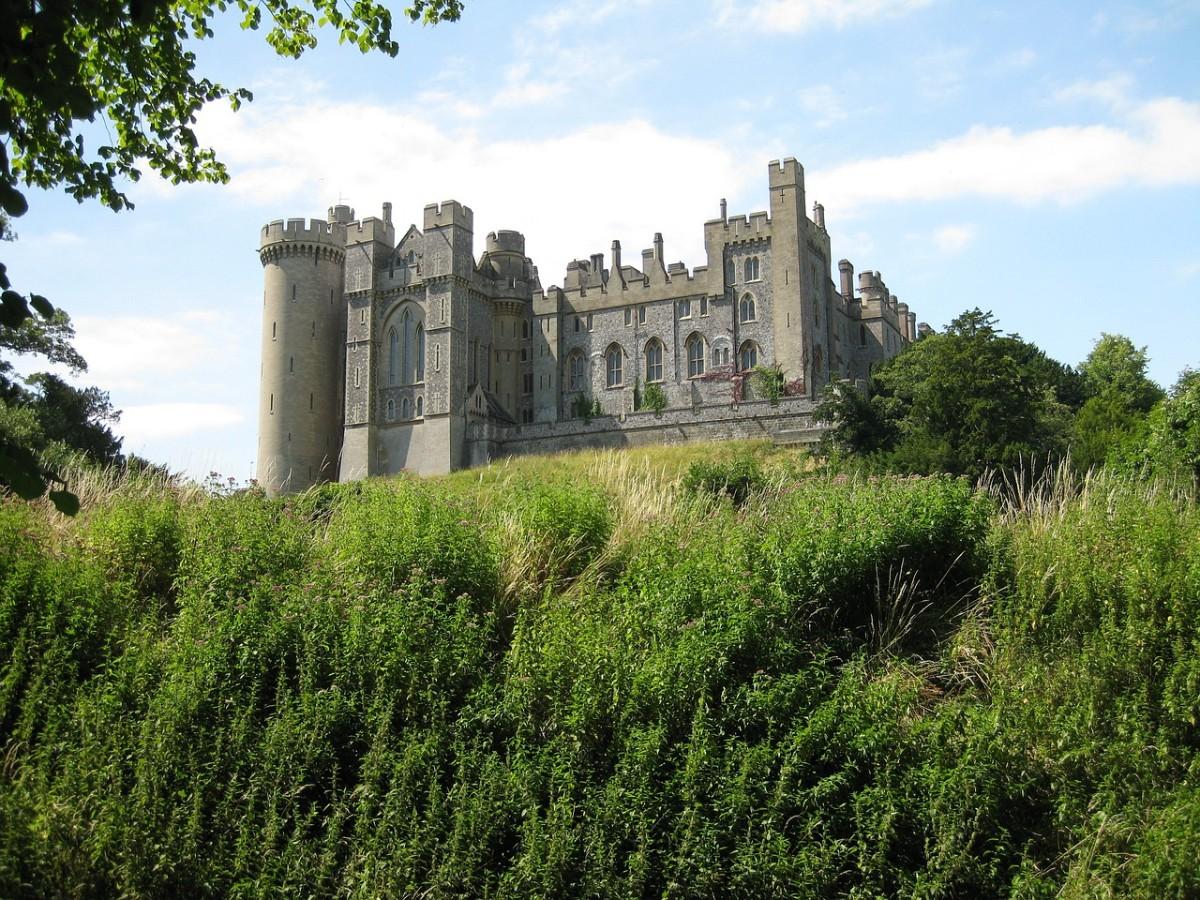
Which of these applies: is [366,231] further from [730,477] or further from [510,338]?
[730,477]

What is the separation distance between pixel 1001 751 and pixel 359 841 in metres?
4.96

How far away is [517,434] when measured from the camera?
5325 centimetres

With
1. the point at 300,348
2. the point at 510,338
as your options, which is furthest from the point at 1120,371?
the point at 300,348

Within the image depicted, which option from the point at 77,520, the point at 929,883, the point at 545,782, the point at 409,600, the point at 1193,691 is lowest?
the point at 929,883

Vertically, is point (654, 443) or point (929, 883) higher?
point (654, 443)

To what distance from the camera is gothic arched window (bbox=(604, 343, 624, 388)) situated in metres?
57.8

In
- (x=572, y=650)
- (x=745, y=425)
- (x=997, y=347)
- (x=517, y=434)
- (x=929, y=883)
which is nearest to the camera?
(x=929, y=883)

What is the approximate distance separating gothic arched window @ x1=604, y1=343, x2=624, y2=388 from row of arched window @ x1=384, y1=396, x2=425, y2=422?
30.8 ft

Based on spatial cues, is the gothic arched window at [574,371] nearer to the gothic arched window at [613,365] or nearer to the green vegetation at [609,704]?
the gothic arched window at [613,365]

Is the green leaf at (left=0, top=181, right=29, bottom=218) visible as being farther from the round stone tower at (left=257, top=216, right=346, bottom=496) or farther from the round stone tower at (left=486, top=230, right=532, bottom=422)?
the round stone tower at (left=486, top=230, right=532, bottom=422)

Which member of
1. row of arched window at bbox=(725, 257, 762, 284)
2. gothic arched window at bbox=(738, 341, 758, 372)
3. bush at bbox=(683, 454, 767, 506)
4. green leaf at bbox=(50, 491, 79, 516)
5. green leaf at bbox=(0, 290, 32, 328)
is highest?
row of arched window at bbox=(725, 257, 762, 284)

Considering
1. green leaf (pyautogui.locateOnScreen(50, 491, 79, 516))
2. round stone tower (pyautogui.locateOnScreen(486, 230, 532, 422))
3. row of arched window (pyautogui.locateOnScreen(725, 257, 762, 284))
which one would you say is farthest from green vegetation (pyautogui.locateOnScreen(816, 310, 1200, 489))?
round stone tower (pyautogui.locateOnScreen(486, 230, 532, 422))

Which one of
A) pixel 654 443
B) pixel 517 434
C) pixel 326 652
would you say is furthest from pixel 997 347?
pixel 326 652

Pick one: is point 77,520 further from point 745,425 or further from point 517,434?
point 517,434
